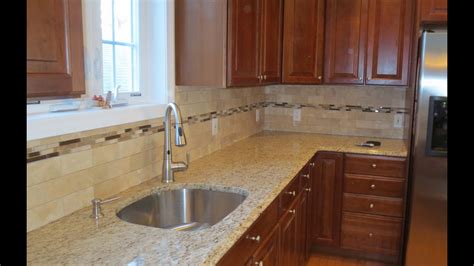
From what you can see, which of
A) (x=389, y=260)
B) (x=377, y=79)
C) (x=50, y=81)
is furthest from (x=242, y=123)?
(x=50, y=81)

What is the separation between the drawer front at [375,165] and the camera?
2926 mm

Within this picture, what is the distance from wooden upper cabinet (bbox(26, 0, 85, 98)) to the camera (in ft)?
2.92

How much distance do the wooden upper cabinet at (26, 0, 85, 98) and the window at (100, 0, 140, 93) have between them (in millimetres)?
896

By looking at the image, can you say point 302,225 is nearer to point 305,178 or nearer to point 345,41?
point 305,178

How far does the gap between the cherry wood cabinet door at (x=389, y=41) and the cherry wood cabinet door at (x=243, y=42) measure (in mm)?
989

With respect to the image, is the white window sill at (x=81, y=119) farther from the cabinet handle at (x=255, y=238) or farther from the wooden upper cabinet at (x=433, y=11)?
the wooden upper cabinet at (x=433, y=11)

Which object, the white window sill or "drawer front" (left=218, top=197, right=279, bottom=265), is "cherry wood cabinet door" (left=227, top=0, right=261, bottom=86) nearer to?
the white window sill

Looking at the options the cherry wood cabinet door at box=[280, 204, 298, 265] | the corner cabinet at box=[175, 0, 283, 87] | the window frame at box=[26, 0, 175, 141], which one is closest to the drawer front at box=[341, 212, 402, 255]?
the cherry wood cabinet door at box=[280, 204, 298, 265]

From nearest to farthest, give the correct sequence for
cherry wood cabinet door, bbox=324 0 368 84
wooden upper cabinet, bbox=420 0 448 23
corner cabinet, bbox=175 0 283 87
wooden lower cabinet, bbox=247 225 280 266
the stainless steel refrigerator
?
wooden lower cabinet, bbox=247 225 280 266 < corner cabinet, bbox=175 0 283 87 < the stainless steel refrigerator < wooden upper cabinet, bbox=420 0 448 23 < cherry wood cabinet door, bbox=324 0 368 84

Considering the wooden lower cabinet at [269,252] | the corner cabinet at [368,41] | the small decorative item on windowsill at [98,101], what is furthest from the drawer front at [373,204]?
the small decorative item on windowsill at [98,101]

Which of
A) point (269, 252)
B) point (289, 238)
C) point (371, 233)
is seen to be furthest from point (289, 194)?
point (371, 233)

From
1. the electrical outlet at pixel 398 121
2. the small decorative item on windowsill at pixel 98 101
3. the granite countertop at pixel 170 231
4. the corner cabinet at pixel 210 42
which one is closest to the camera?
the granite countertop at pixel 170 231

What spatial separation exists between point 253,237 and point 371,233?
173cm
